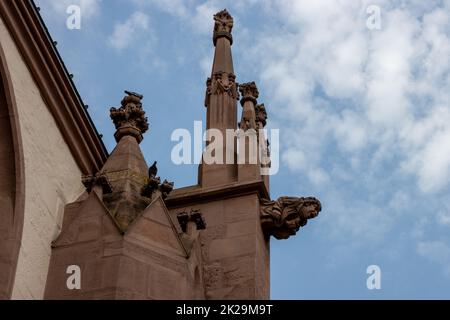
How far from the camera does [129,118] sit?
10508 mm

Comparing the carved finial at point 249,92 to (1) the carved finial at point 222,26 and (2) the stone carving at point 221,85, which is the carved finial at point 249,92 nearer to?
(2) the stone carving at point 221,85

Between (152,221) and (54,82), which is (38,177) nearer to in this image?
→ (54,82)

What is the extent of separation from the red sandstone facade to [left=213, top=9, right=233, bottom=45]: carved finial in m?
1.57

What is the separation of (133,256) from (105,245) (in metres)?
0.28

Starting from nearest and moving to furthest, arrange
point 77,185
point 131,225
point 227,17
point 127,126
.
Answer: point 131,225 < point 127,126 < point 77,185 < point 227,17

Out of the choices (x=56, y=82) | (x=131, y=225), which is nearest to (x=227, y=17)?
(x=56, y=82)

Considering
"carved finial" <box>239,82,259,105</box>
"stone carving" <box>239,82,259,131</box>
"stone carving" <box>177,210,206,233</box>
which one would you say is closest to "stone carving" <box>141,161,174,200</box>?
"stone carving" <box>177,210,206,233</box>

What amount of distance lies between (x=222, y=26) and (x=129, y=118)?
127 inches

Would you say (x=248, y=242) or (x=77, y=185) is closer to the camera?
(x=248, y=242)

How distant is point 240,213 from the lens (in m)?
10.1

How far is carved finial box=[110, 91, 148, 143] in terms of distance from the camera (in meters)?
10.5

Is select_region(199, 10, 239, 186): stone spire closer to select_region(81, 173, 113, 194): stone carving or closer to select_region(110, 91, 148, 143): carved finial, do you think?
select_region(110, 91, 148, 143): carved finial

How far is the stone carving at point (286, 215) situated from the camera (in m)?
10.2
